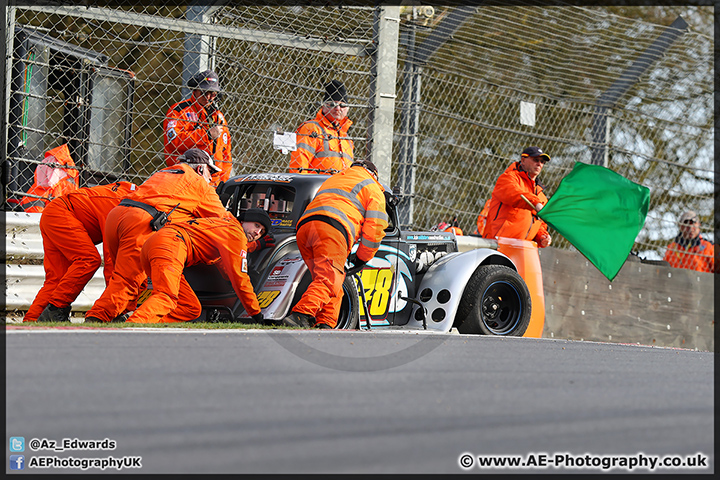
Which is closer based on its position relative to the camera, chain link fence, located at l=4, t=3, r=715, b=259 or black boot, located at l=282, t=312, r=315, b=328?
black boot, located at l=282, t=312, r=315, b=328

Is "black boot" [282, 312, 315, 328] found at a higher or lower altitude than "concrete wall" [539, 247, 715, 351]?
higher

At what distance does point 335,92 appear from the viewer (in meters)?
9.16

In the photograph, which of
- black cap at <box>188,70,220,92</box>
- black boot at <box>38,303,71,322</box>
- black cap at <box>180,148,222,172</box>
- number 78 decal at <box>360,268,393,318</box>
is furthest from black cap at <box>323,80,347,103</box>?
black boot at <box>38,303,71,322</box>

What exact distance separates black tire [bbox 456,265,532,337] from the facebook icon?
214 inches

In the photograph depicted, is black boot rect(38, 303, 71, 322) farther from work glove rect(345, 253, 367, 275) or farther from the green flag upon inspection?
the green flag

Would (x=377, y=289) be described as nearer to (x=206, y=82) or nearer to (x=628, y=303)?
(x=206, y=82)

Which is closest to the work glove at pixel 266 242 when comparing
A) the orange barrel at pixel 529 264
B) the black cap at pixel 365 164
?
the black cap at pixel 365 164

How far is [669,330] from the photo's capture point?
36.3ft

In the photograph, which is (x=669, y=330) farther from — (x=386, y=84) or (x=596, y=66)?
(x=386, y=84)

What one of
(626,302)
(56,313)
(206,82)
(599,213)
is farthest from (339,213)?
(626,302)

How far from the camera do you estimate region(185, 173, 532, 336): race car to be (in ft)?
22.8

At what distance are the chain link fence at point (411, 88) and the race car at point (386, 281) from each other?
1.16 metres

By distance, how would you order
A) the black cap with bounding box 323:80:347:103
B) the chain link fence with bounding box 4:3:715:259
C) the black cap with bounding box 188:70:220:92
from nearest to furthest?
the black cap with bounding box 188:70:220:92 < the chain link fence with bounding box 4:3:715:259 < the black cap with bounding box 323:80:347:103

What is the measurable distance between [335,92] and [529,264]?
2.77 m
